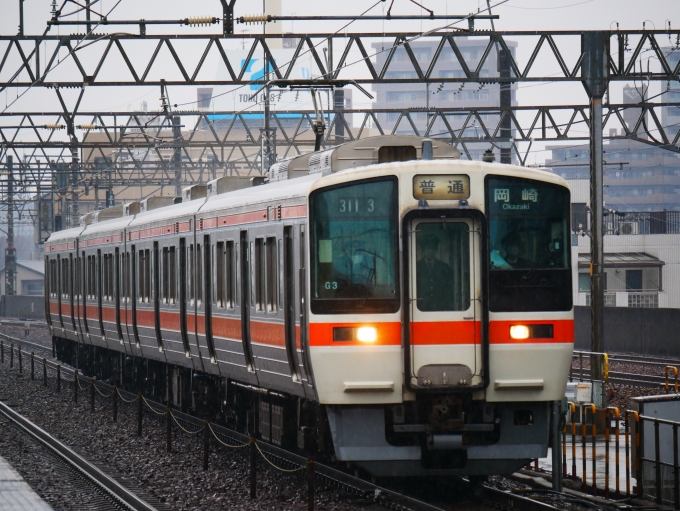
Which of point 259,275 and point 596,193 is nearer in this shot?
point 259,275

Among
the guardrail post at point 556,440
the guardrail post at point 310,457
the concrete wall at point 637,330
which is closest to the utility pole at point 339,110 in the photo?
the concrete wall at point 637,330

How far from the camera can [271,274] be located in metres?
12.9

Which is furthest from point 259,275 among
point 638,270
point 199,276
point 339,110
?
point 638,270

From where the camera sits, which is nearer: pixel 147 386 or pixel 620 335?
pixel 147 386

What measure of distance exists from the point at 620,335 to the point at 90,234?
52.6 ft

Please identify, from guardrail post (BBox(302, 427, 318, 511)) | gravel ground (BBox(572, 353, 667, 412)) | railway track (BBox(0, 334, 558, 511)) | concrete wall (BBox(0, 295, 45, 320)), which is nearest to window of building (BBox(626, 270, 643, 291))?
gravel ground (BBox(572, 353, 667, 412))

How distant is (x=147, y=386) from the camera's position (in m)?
22.3

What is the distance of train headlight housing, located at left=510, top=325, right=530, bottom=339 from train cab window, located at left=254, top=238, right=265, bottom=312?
10.6ft

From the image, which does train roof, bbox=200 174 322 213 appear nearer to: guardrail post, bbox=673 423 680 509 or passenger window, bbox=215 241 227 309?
passenger window, bbox=215 241 227 309

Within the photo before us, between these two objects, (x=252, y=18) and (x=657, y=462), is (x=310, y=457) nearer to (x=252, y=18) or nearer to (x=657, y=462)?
(x=657, y=462)

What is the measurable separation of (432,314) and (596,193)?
7.31 meters

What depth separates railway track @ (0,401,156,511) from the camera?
1228 centimetres

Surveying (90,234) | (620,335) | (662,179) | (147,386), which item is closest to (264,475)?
(147,386)

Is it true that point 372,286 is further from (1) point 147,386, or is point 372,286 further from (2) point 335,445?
(1) point 147,386
